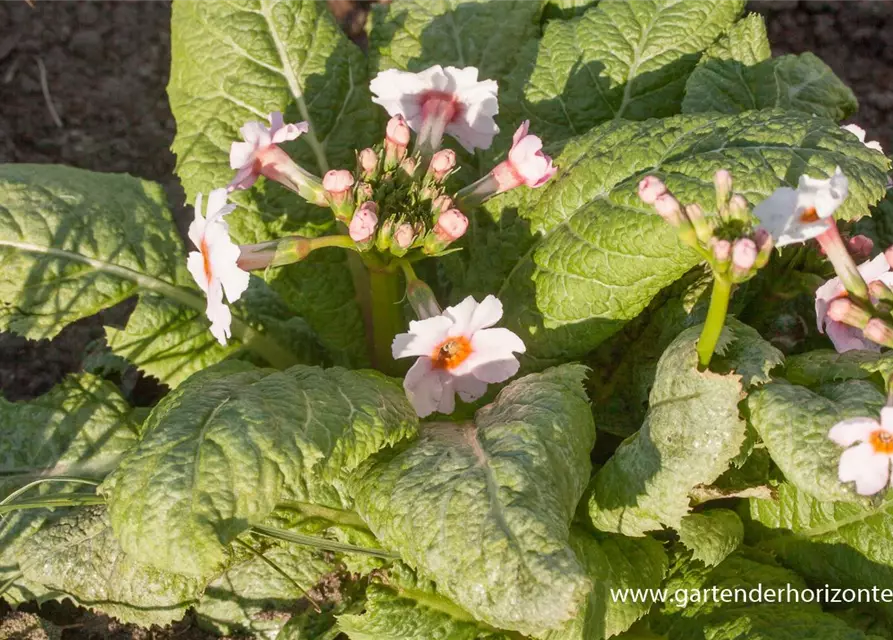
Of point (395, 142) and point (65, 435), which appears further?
point (65, 435)

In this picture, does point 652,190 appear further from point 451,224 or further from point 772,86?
point 772,86

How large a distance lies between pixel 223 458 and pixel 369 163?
93 centimetres

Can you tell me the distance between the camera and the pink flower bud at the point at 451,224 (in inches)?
101

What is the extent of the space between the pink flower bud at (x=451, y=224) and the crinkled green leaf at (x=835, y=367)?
103 cm

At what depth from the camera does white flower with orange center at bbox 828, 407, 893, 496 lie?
2.15 metres

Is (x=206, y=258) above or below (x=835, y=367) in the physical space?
above

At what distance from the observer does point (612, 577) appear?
2697 mm

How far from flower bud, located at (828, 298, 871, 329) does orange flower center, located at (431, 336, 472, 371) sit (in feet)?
3.14

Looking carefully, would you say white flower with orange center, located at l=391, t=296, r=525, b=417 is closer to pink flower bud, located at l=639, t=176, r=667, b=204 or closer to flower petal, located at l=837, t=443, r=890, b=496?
pink flower bud, located at l=639, t=176, r=667, b=204

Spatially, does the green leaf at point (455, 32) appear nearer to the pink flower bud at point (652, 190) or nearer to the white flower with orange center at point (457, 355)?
the white flower with orange center at point (457, 355)

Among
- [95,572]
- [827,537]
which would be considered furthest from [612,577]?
[95,572]

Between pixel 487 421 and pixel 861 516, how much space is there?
3.69ft

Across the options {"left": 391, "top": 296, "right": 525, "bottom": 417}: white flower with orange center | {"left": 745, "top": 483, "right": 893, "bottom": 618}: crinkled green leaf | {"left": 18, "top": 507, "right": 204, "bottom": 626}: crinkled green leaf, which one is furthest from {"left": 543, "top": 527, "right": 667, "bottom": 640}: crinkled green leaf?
{"left": 18, "top": 507, "right": 204, "bottom": 626}: crinkled green leaf

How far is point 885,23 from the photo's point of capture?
5145mm
